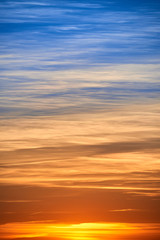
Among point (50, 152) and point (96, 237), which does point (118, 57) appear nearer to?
point (50, 152)

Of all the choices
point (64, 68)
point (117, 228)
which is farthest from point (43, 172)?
point (64, 68)

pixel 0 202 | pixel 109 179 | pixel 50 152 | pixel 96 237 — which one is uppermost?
pixel 50 152

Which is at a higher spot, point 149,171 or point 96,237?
point 149,171

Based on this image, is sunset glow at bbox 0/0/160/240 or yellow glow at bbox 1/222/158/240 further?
sunset glow at bbox 0/0/160/240

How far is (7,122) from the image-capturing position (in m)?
4.55

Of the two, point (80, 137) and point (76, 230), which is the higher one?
point (80, 137)

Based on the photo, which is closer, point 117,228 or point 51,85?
point 117,228

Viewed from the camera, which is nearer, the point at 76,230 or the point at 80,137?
the point at 76,230

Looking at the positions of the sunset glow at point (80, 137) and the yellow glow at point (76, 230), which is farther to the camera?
the sunset glow at point (80, 137)

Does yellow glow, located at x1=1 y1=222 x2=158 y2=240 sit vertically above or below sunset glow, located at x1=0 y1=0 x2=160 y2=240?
below

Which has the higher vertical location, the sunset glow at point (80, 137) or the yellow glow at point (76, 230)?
the sunset glow at point (80, 137)

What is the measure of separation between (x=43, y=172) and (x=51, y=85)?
9.11 feet

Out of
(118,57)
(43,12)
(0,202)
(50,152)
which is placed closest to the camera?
(0,202)

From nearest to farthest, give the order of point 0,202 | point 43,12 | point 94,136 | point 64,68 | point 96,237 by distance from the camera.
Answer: point 96,237 < point 0,202 < point 94,136 < point 64,68 < point 43,12
